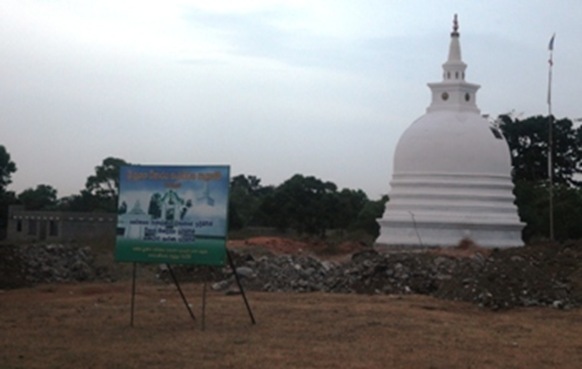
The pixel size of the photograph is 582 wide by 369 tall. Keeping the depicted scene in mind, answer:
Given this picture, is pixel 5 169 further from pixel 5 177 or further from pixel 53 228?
pixel 53 228

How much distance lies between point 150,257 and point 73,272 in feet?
51.9

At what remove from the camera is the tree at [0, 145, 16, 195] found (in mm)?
67688

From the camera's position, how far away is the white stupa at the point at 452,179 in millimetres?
44344

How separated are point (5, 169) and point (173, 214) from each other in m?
53.4

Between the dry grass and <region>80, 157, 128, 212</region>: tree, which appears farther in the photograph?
<region>80, 157, 128, 212</region>: tree

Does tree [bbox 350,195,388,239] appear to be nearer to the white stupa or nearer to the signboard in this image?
the white stupa

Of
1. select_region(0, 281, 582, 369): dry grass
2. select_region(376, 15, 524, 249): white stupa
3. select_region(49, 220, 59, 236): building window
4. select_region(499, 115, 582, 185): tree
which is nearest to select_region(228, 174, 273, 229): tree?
select_region(49, 220, 59, 236): building window

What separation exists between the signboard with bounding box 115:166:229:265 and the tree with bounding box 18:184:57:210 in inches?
2441

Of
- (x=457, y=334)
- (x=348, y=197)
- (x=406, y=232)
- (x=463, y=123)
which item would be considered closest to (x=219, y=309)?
(x=457, y=334)

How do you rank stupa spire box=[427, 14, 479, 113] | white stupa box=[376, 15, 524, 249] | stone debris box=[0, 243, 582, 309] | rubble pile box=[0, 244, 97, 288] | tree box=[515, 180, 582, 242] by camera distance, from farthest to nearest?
1. tree box=[515, 180, 582, 242]
2. stupa spire box=[427, 14, 479, 113]
3. white stupa box=[376, 15, 524, 249]
4. rubble pile box=[0, 244, 97, 288]
5. stone debris box=[0, 243, 582, 309]

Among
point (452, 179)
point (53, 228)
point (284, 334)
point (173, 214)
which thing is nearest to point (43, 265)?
point (173, 214)

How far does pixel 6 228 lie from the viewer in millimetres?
63219

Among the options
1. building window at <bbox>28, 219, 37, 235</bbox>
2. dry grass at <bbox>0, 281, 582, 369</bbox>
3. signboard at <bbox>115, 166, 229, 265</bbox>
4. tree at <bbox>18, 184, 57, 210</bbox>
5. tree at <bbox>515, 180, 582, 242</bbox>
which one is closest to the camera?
dry grass at <bbox>0, 281, 582, 369</bbox>

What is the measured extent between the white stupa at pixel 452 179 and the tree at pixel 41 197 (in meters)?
40.4
